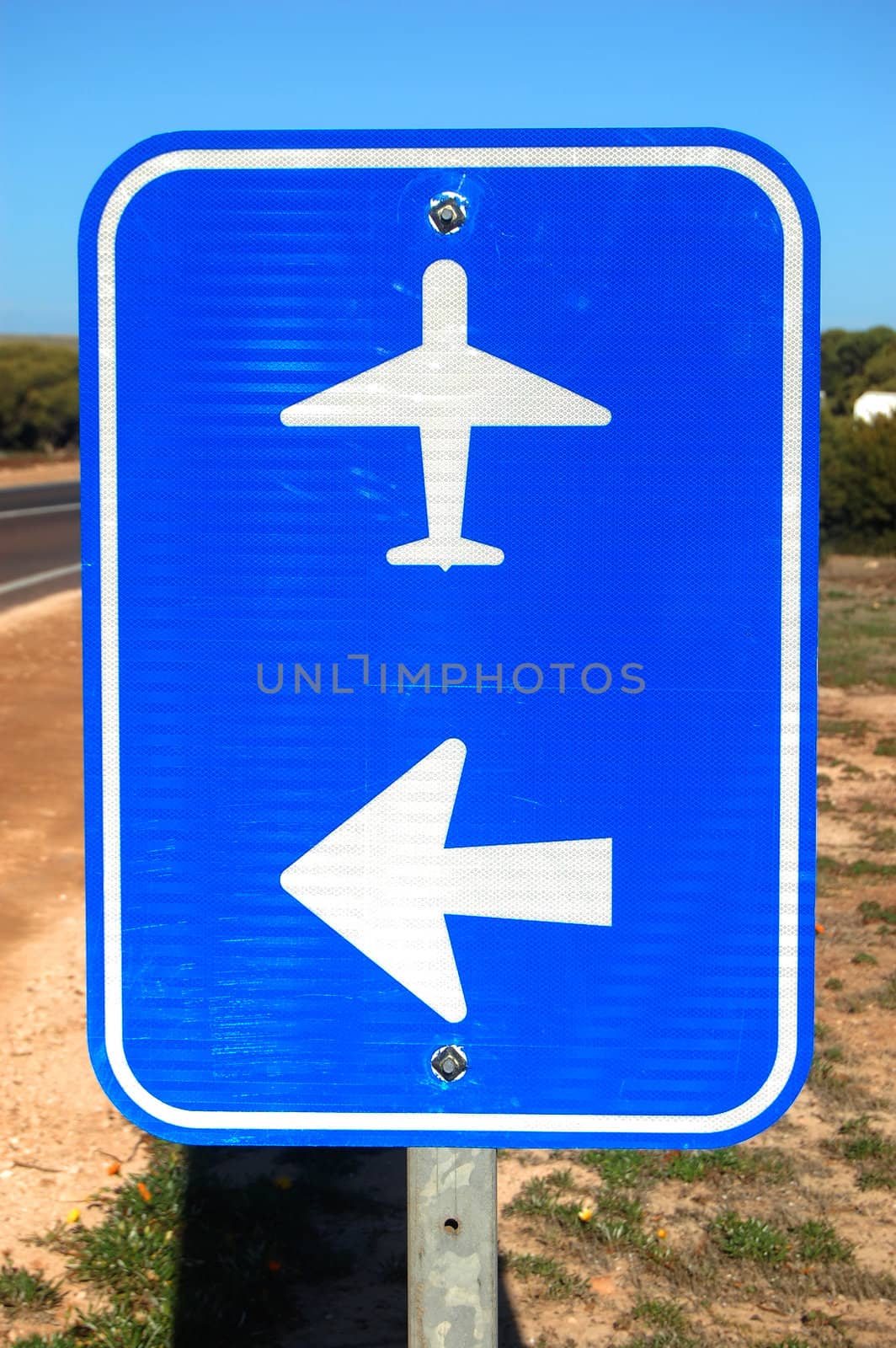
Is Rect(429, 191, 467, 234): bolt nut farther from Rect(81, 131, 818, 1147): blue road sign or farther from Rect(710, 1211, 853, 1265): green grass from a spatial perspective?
Rect(710, 1211, 853, 1265): green grass

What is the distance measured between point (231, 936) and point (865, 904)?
7.10 metres

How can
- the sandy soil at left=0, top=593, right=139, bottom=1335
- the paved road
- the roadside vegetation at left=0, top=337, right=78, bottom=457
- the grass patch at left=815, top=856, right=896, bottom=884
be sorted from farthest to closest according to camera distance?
the roadside vegetation at left=0, top=337, right=78, bottom=457 → the paved road → the grass patch at left=815, top=856, right=896, bottom=884 → the sandy soil at left=0, top=593, right=139, bottom=1335

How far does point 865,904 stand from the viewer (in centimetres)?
804

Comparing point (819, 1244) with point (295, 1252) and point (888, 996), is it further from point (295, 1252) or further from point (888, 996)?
point (888, 996)

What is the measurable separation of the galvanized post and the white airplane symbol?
0.57 m

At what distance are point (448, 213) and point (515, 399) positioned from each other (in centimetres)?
18

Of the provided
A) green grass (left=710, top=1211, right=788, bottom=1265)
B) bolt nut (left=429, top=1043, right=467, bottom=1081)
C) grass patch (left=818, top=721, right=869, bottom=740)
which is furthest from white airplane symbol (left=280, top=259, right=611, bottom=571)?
grass patch (left=818, top=721, right=869, bottom=740)

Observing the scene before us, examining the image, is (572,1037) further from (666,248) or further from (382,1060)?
(666,248)

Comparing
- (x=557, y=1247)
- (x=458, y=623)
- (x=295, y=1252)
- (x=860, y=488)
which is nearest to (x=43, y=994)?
(x=295, y=1252)

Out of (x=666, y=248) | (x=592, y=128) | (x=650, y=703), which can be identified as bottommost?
(x=650, y=703)

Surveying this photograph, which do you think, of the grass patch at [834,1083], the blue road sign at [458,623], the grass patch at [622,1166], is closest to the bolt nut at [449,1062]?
the blue road sign at [458,623]

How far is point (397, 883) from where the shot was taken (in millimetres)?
1430

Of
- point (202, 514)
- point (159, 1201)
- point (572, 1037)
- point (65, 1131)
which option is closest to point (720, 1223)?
point (159, 1201)

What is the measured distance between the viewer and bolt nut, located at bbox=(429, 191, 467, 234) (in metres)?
1.40
